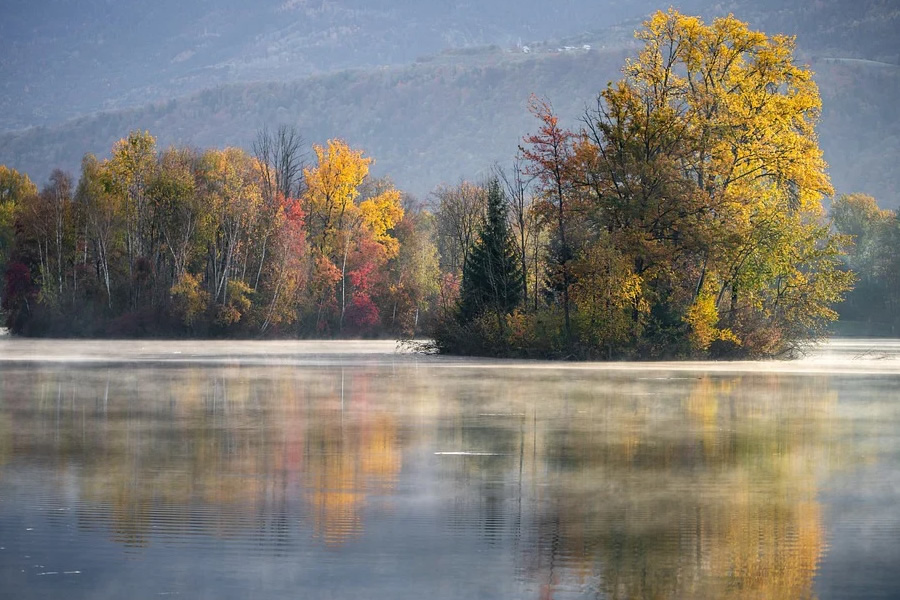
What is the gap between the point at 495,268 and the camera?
55.5 metres

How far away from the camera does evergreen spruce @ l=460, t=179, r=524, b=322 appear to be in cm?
5516

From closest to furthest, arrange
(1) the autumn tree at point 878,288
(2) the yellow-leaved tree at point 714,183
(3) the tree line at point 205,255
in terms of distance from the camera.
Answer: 1. (2) the yellow-leaved tree at point 714,183
2. (3) the tree line at point 205,255
3. (1) the autumn tree at point 878,288

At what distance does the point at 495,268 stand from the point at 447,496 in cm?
4190

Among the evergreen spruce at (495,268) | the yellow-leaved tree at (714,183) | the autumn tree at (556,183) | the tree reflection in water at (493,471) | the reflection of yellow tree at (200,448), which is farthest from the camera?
the evergreen spruce at (495,268)

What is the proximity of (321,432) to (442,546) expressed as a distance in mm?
9713

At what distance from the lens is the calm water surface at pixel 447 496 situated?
9812 mm

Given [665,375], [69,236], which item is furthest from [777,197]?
[69,236]

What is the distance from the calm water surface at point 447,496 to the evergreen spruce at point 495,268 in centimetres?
2629

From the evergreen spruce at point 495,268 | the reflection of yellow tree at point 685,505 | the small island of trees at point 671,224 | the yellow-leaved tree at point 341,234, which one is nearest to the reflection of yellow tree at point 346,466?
the reflection of yellow tree at point 685,505

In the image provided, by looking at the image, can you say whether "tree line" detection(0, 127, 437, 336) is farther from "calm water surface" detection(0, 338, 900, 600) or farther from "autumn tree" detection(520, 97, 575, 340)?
"calm water surface" detection(0, 338, 900, 600)

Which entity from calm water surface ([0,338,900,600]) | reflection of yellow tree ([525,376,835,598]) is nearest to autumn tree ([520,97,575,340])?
calm water surface ([0,338,900,600])

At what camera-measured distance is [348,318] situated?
93938 millimetres

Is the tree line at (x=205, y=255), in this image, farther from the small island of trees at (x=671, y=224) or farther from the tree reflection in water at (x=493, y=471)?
the tree reflection in water at (x=493, y=471)

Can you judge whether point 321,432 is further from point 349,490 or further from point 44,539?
point 44,539
